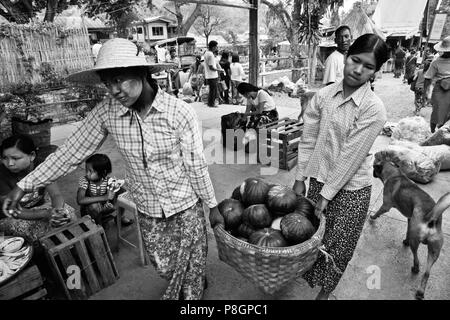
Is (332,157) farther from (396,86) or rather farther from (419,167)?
(396,86)

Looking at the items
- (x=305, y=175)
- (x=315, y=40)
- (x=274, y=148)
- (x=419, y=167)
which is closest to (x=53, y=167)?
(x=305, y=175)

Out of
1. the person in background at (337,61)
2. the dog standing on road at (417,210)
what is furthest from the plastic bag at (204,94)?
the dog standing on road at (417,210)

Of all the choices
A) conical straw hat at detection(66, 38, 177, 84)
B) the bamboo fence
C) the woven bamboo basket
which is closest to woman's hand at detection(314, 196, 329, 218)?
the woven bamboo basket

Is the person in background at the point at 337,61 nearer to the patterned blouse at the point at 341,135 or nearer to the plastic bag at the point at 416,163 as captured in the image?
the plastic bag at the point at 416,163

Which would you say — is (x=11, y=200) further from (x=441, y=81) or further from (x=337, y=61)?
(x=441, y=81)

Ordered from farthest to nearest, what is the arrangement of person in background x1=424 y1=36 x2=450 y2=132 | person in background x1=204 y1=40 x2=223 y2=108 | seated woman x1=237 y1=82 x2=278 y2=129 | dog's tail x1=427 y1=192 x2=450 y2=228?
person in background x1=204 y1=40 x2=223 y2=108, seated woman x1=237 y1=82 x2=278 y2=129, person in background x1=424 y1=36 x2=450 y2=132, dog's tail x1=427 y1=192 x2=450 y2=228

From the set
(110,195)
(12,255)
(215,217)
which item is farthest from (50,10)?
(215,217)

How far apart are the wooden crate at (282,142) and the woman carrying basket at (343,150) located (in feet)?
8.41

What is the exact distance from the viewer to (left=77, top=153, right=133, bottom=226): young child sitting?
295 cm

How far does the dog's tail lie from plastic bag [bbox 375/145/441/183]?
2.09 m

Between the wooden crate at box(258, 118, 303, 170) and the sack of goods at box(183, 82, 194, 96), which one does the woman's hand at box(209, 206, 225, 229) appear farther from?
the sack of goods at box(183, 82, 194, 96)

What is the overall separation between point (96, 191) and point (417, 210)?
2925 millimetres

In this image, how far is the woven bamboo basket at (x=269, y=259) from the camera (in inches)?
63.8

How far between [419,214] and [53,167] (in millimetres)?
2723
